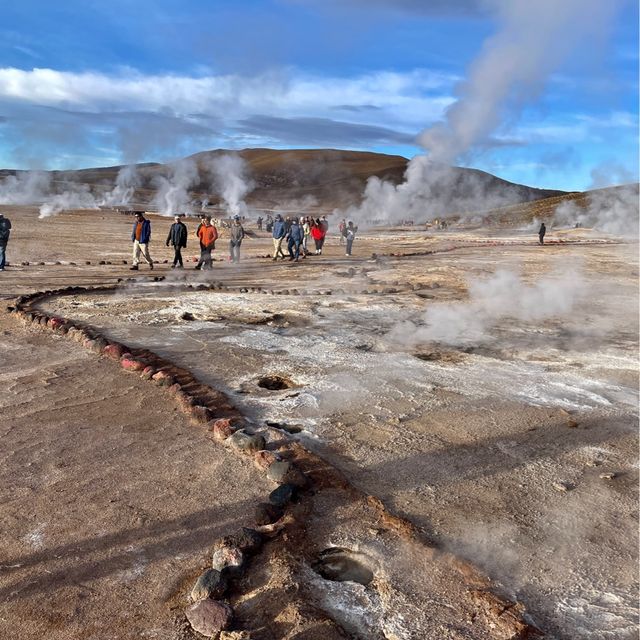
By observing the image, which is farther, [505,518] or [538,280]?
[538,280]

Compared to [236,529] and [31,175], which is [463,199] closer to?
[31,175]

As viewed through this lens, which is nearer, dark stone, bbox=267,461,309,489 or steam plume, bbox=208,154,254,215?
dark stone, bbox=267,461,309,489

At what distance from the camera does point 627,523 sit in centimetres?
376

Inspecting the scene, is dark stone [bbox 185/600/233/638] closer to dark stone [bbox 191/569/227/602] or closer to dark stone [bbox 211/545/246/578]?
dark stone [bbox 191/569/227/602]

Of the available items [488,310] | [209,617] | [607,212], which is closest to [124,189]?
[607,212]

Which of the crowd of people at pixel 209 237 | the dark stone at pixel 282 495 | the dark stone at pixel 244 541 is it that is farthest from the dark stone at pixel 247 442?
the crowd of people at pixel 209 237

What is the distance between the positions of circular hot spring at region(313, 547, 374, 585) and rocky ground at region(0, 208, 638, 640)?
0.05ft

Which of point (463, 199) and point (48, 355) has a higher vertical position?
point (463, 199)

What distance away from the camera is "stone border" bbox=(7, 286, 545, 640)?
2801 millimetres

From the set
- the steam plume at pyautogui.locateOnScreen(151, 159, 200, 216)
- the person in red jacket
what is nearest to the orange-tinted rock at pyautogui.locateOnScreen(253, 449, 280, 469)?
the person in red jacket

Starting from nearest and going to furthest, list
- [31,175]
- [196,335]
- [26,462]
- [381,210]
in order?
[26,462] < [196,335] < [381,210] < [31,175]

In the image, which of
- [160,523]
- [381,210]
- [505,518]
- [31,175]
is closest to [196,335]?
[160,523]

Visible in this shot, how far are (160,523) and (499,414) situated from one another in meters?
3.05

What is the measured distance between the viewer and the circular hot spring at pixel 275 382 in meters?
5.99
